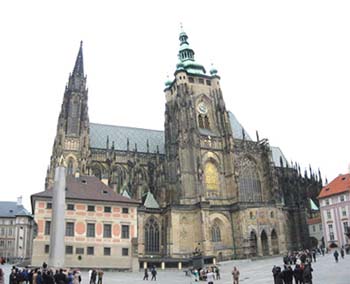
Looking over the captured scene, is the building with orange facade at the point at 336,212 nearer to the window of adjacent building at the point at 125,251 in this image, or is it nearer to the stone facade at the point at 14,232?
the window of adjacent building at the point at 125,251

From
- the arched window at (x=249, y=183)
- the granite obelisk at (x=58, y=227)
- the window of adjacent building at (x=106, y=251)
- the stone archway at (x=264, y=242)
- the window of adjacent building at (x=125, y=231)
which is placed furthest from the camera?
the arched window at (x=249, y=183)

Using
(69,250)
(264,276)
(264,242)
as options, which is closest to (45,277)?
(264,276)

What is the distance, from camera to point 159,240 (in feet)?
196

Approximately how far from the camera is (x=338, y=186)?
59.6 meters

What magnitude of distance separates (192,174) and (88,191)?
1892 centimetres

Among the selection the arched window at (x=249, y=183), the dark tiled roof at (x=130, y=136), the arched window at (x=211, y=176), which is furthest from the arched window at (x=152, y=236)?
the dark tiled roof at (x=130, y=136)

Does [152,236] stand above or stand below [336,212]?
below

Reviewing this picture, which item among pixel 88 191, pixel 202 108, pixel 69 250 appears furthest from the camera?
pixel 202 108

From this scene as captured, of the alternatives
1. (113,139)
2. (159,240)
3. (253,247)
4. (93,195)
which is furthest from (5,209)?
(253,247)

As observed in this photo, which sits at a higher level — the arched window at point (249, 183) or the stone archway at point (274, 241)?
the arched window at point (249, 183)

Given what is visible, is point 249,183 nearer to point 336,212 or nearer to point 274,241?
point 274,241

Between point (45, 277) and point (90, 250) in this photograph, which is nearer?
point (45, 277)

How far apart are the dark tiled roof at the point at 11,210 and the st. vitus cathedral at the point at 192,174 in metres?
31.5

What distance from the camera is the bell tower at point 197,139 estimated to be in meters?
61.6
